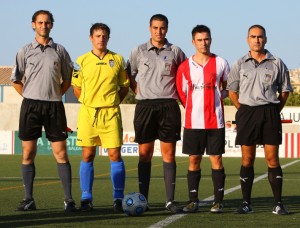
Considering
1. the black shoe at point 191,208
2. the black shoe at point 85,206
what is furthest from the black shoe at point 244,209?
the black shoe at point 85,206

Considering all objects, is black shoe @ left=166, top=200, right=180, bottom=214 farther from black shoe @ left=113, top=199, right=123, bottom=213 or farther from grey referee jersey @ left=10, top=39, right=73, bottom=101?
grey referee jersey @ left=10, top=39, right=73, bottom=101

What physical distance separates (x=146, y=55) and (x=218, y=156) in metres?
1.44

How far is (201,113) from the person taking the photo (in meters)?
10.4

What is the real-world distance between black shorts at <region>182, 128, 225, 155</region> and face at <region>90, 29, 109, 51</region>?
1359 mm

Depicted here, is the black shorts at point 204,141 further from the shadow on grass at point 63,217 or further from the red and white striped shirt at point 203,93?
the shadow on grass at point 63,217

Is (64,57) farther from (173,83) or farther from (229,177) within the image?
(229,177)

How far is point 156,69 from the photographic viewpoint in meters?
10.6

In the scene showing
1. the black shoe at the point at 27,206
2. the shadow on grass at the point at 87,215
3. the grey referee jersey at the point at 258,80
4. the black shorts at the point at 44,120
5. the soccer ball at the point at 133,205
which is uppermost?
the grey referee jersey at the point at 258,80

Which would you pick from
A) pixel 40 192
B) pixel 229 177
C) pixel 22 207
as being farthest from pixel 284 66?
pixel 229 177

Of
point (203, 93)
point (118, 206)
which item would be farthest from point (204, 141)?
point (118, 206)

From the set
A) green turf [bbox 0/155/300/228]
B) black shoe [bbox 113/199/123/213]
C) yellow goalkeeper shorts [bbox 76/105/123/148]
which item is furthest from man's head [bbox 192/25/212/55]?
black shoe [bbox 113/199/123/213]

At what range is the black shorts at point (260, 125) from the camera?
33.8 ft

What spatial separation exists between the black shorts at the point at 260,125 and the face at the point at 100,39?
1756mm

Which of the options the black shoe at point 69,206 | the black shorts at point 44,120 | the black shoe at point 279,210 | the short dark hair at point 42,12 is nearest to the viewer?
the black shoe at point 279,210
